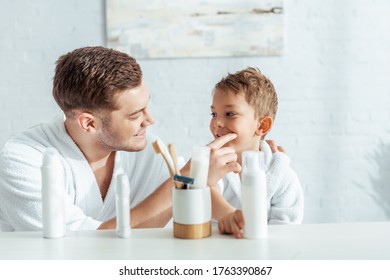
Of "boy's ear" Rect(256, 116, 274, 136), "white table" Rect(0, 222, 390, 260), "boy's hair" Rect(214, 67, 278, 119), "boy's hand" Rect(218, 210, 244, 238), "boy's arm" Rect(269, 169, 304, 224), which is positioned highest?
"boy's hair" Rect(214, 67, 278, 119)

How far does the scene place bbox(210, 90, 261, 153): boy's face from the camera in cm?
177

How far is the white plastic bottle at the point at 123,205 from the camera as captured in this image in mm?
1171

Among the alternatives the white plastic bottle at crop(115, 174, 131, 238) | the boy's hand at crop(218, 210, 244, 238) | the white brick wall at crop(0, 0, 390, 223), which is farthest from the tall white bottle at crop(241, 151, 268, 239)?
the white brick wall at crop(0, 0, 390, 223)

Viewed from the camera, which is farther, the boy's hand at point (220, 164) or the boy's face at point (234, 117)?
the boy's face at point (234, 117)

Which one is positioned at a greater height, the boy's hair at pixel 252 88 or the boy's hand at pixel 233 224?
the boy's hair at pixel 252 88

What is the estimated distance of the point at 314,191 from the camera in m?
3.39

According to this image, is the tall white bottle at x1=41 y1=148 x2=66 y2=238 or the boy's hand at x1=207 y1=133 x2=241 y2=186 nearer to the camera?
the tall white bottle at x1=41 y1=148 x2=66 y2=238

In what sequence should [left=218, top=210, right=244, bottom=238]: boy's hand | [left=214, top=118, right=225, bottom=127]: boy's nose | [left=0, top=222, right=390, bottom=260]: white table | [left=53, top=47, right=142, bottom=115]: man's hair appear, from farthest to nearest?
[left=214, top=118, right=225, bottom=127]: boy's nose < [left=53, top=47, right=142, bottom=115]: man's hair < [left=218, top=210, right=244, bottom=238]: boy's hand < [left=0, top=222, right=390, bottom=260]: white table

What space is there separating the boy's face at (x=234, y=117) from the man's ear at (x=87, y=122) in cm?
39

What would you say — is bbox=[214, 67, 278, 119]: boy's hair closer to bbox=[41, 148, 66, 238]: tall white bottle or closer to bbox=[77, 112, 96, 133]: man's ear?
bbox=[77, 112, 96, 133]: man's ear

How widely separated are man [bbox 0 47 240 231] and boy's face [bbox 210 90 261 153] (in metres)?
0.08

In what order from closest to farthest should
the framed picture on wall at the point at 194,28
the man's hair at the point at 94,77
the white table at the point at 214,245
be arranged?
the white table at the point at 214,245
the man's hair at the point at 94,77
the framed picture on wall at the point at 194,28

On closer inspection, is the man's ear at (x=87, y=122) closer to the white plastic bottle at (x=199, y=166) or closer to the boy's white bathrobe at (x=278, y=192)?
the boy's white bathrobe at (x=278, y=192)

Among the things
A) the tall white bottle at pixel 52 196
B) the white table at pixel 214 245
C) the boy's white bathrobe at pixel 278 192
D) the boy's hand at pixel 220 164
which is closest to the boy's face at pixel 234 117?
the boy's white bathrobe at pixel 278 192
